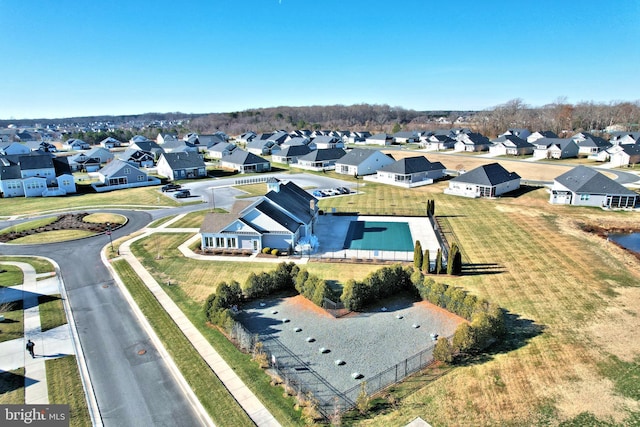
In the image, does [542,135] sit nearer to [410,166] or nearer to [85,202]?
[410,166]

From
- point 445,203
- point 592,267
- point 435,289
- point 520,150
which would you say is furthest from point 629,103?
point 435,289

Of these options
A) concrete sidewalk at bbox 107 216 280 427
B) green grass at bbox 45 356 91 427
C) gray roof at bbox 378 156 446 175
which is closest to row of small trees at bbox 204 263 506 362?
concrete sidewalk at bbox 107 216 280 427

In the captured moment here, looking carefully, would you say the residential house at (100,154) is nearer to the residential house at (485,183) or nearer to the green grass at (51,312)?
the green grass at (51,312)

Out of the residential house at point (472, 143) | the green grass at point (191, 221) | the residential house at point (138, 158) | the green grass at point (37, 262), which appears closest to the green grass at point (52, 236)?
the green grass at point (37, 262)

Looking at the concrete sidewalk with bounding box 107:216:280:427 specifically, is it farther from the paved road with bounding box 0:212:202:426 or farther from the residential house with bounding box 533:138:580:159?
the residential house with bounding box 533:138:580:159

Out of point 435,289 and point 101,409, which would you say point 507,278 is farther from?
point 101,409

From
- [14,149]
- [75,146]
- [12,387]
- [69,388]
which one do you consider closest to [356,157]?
[69,388]

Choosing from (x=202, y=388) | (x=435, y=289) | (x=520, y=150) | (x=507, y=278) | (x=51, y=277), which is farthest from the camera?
(x=520, y=150)
